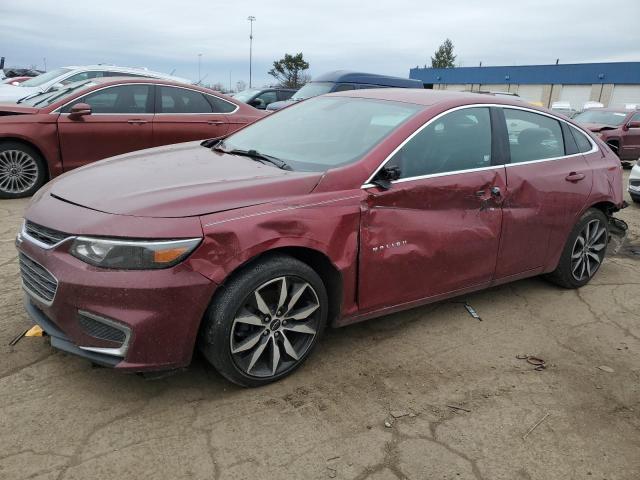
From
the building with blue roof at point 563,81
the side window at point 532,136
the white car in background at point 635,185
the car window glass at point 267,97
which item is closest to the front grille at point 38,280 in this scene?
the side window at point 532,136

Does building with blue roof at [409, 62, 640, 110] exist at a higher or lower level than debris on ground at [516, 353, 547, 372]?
higher

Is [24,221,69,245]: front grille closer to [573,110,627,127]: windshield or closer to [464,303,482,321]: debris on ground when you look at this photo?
[464,303,482,321]: debris on ground

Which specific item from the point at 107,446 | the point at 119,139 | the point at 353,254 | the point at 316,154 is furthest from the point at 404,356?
the point at 119,139

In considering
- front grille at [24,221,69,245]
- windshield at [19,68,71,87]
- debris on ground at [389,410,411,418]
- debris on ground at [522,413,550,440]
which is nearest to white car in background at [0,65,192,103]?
windshield at [19,68,71,87]

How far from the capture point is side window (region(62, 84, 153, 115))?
22.8ft

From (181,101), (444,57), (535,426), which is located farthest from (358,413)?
(444,57)

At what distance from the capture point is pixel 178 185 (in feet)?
9.43

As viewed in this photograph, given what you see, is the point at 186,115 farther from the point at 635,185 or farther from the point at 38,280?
the point at 635,185

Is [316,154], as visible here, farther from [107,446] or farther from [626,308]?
[626,308]

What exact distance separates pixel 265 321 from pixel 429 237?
46.8 inches

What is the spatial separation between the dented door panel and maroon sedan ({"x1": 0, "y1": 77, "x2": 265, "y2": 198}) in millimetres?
4854

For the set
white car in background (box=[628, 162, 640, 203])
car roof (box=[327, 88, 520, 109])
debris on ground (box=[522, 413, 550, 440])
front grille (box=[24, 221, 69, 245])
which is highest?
car roof (box=[327, 88, 520, 109])

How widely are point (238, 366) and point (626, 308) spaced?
10.9 feet

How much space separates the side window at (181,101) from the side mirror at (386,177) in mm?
5052
